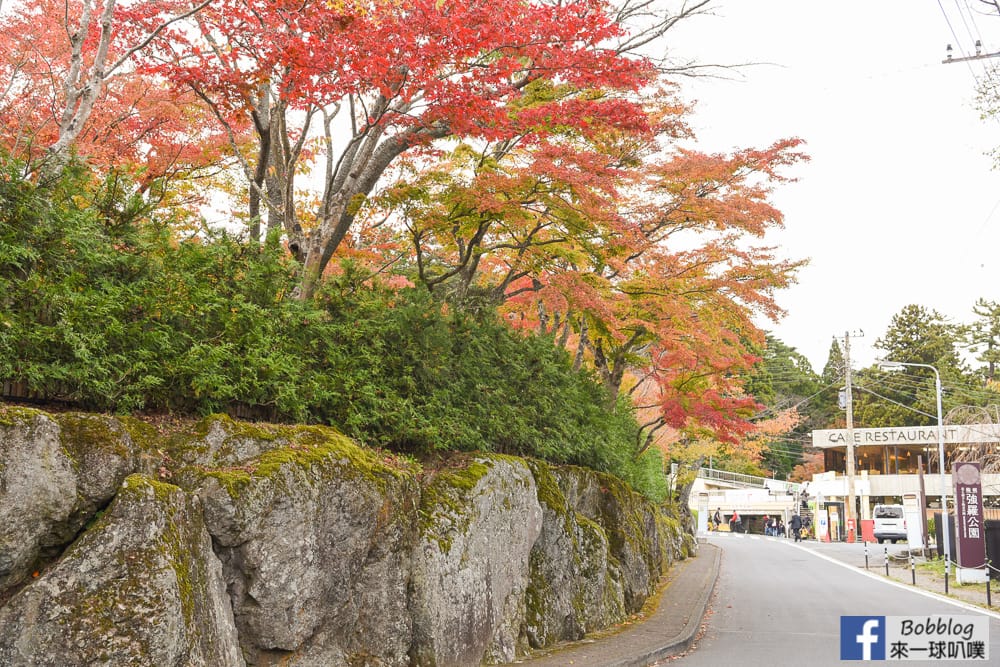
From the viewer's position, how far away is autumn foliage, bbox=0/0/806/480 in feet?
28.5

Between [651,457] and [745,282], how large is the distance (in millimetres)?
10644

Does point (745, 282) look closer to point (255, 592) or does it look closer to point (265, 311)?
point (265, 311)

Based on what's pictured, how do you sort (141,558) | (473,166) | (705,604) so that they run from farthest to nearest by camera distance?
(705,604) → (473,166) → (141,558)

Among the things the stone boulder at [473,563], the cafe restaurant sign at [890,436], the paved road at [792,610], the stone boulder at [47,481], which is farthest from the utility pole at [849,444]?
the stone boulder at [47,481]

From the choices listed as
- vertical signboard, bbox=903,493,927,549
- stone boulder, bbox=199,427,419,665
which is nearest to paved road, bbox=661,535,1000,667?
vertical signboard, bbox=903,493,927,549

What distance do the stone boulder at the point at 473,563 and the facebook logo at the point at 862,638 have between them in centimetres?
497

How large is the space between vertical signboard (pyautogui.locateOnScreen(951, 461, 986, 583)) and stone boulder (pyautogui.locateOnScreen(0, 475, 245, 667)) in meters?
20.5

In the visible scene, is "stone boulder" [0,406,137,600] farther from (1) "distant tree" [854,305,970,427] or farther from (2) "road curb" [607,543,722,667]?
(1) "distant tree" [854,305,970,427]

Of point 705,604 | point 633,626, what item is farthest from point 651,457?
point 633,626

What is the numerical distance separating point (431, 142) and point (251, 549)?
21.5 feet

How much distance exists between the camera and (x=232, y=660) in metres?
5.36

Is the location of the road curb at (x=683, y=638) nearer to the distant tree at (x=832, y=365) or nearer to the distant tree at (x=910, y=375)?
the distant tree at (x=910, y=375)

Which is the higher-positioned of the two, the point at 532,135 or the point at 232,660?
the point at 532,135

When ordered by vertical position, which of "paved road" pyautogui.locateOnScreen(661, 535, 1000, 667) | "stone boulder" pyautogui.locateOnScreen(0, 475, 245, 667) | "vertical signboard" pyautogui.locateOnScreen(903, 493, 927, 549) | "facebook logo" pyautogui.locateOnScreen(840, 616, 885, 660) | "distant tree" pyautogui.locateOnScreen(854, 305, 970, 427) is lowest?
"paved road" pyautogui.locateOnScreen(661, 535, 1000, 667)
